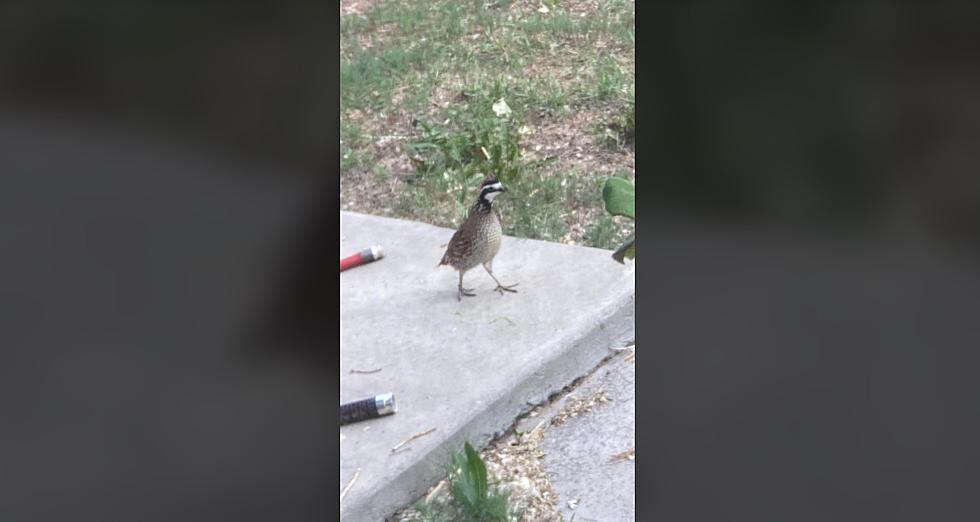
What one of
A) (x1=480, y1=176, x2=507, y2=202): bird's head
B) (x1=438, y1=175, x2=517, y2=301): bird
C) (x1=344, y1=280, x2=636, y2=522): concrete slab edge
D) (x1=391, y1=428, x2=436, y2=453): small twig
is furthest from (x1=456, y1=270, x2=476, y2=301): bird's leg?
(x1=391, y1=428, x2=436, y2=453): small twig

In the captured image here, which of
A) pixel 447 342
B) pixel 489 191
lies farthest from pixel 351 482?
pixel 489 191

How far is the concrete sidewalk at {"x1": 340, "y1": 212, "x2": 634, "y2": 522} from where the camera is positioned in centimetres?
247

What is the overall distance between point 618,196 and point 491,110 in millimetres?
2623

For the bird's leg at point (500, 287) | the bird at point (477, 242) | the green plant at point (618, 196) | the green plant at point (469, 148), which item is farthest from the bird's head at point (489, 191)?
the green plant at point (618, 196)
